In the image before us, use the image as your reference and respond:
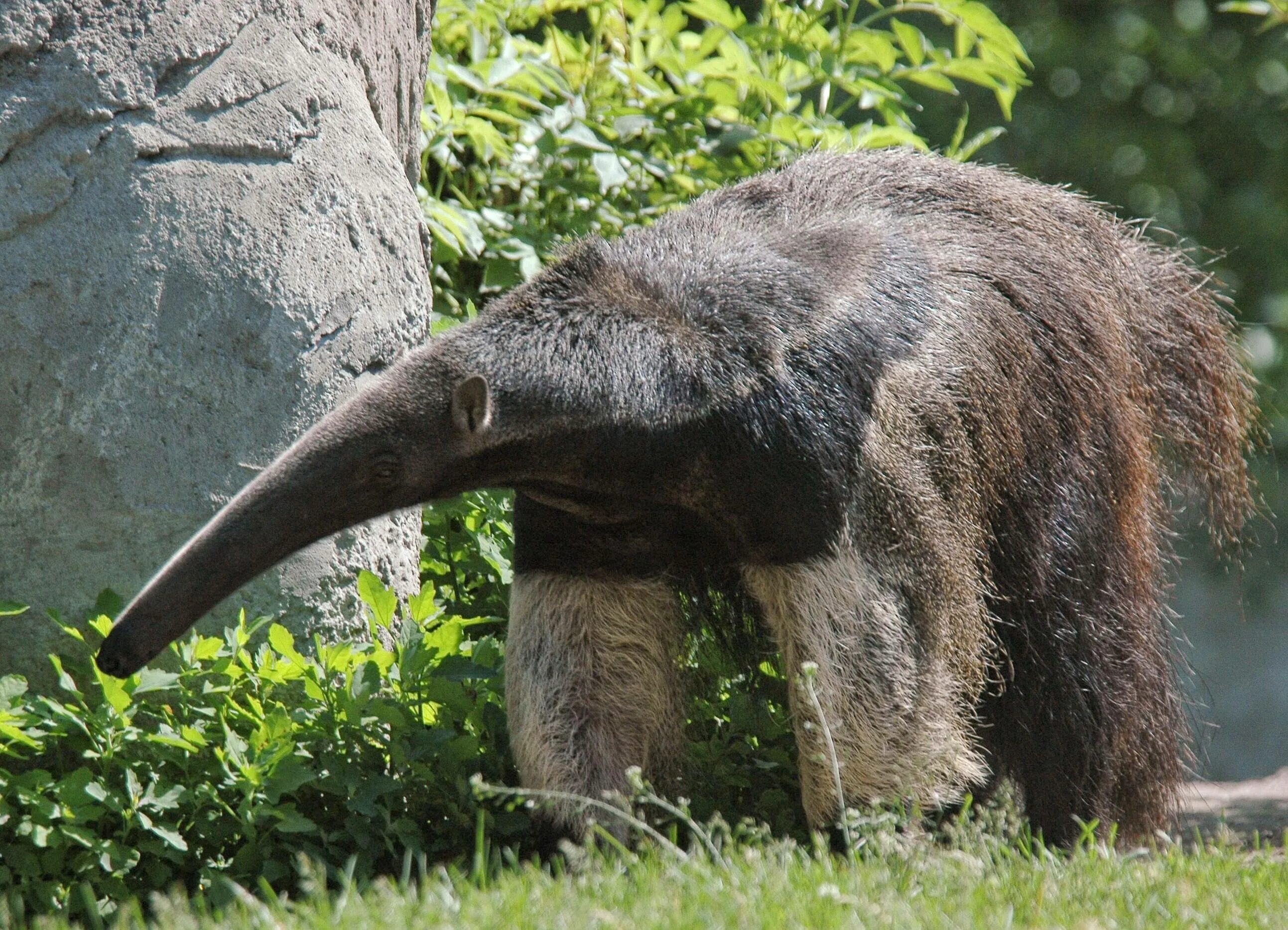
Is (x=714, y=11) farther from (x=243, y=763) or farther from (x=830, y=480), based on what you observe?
(x=243, y=763)

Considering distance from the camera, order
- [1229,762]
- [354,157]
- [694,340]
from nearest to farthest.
Answer: [694,340] → [354,157] → [1229,762]

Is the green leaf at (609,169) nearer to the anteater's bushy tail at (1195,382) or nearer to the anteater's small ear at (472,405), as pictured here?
the anteater's bushy tail at (1195,382)

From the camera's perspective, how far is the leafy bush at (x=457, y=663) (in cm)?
405

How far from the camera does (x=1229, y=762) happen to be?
1038cm

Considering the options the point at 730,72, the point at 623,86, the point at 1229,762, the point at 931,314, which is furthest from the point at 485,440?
the point at 1229,762

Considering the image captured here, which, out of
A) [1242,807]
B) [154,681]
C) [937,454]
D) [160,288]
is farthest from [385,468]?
[1242,807]

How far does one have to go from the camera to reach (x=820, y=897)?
9.64ft

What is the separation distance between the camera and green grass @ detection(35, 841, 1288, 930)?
2809 mm

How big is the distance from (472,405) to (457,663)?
105 centimetres

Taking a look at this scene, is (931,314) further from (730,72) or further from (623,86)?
(623,86)

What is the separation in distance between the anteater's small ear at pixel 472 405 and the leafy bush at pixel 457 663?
866 mm

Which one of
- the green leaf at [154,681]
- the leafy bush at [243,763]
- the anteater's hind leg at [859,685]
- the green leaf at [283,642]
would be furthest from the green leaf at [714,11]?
the green leaf at [154,681]

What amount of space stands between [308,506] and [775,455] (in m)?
1.16

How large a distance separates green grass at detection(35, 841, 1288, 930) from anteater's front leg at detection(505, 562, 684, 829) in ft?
2.53
